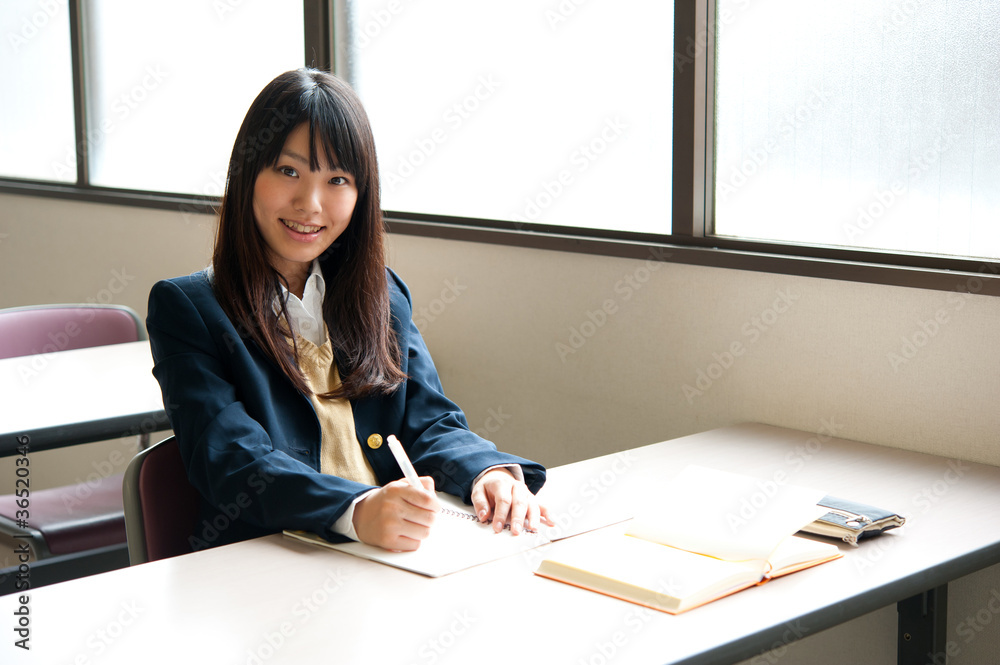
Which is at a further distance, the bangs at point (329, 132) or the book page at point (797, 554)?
the bangs at point (329, 132)

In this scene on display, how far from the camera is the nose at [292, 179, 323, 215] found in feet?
4.97

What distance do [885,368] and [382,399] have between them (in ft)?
2.76

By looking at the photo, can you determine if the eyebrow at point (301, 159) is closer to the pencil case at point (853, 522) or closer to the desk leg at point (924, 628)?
the pencil case at point (853, 522)

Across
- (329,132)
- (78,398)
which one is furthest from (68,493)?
(329,132)

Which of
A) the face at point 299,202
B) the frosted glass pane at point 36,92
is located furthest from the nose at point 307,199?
the frosted glass pane at point 36,92

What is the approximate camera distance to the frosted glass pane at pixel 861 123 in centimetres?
165

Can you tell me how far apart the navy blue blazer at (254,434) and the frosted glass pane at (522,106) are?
0.81 metres

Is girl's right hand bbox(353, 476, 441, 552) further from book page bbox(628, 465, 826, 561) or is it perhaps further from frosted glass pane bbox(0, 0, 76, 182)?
frosted glass pane bbox(0, 0, 76, 182)

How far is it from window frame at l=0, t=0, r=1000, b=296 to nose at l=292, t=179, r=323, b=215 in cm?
76

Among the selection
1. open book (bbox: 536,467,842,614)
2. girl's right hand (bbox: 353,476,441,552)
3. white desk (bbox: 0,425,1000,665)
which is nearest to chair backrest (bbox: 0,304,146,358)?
white desk (bbox: 0,425,1000,665)

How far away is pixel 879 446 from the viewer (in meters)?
1.76

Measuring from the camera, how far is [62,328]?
8.77 feet

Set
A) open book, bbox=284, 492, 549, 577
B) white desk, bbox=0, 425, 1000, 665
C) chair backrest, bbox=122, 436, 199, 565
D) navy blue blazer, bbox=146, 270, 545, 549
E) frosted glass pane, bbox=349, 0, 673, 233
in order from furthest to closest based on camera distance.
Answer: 1. frosted glass pane, bbox=349, 0, 673, 233
2. chair backrest, bbox=122, 436, 199, 565
3. navy blue blazer, bbox=146, 270, 545, 549
4. open book, bbox=284, 492, 549, 577
5. white desk, bbox=0, 425, 1000, 665

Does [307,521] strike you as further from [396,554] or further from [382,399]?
[382,399]
